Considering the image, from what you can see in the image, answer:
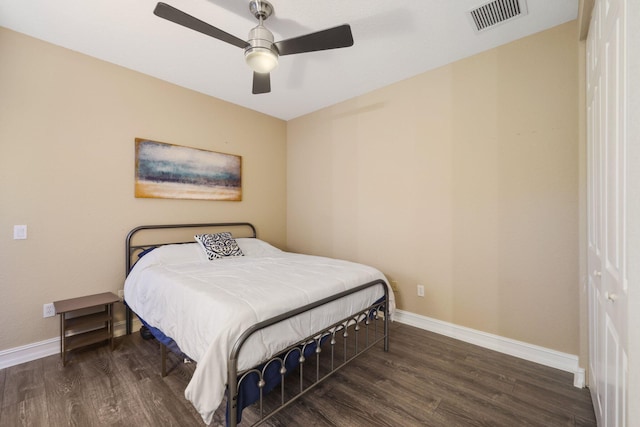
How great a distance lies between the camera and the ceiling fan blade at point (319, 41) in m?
1.76


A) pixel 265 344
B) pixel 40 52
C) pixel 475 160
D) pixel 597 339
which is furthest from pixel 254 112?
pixel 597 339

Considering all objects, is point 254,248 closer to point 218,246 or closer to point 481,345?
point 218,246

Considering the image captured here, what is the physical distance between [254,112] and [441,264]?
3.28 metres

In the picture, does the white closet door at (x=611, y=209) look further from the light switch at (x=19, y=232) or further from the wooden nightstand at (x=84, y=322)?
the light switch at (x=19, y=232)

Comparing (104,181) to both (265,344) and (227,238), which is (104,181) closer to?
(227,238)

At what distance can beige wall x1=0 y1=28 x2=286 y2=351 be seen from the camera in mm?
2344

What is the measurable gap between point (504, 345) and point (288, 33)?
3360 mm

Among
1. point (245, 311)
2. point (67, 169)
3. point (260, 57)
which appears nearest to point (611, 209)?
point (245, 311)

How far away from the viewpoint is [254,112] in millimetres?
4109

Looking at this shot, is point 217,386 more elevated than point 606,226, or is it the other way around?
point 606,226

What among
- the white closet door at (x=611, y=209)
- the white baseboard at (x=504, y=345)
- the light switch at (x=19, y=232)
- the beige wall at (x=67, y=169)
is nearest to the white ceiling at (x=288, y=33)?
Result: the beige wall at (x=67, y=169)

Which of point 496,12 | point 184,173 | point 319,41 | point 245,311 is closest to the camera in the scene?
point 245,311

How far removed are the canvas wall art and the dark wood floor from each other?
67.5 inches

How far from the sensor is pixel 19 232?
2.37 m
